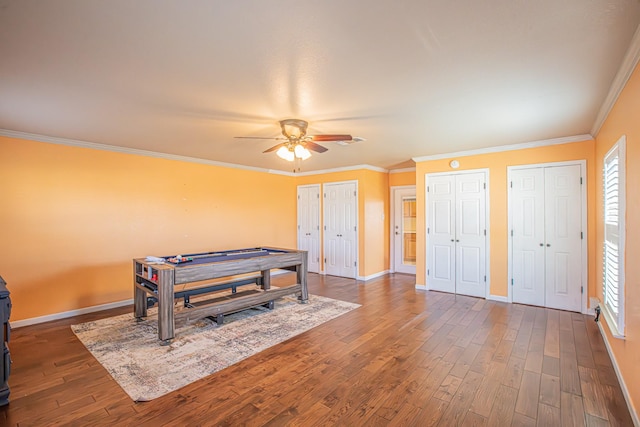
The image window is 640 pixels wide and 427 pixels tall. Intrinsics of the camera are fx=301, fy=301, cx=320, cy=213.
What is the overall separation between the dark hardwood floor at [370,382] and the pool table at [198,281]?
73 centimetres

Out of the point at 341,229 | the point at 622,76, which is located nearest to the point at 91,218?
the point at 341,229

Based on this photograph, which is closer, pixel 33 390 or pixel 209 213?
pixel 33 390

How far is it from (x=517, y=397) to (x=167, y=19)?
335 centimetres

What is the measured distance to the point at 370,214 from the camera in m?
6.36

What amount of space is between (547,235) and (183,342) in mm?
4888

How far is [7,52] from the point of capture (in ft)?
6.16

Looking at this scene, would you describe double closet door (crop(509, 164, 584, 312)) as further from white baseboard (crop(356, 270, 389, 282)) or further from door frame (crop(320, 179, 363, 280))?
door frame (crop(320, 179, 363, 280))

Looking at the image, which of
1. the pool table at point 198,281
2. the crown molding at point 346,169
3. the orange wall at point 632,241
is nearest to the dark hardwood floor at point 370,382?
the orange wall at point 632,241

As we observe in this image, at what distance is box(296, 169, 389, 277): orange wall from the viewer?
244 inches

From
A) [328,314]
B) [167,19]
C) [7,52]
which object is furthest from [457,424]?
[7,52]

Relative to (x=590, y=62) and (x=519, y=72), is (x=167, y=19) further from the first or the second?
(x=590, y=62)

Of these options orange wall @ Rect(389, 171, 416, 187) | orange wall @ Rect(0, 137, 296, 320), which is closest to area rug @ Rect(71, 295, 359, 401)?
orange wall @ Rect(0, 137, 296, 320)

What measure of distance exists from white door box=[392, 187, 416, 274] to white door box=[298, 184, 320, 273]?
178 cm

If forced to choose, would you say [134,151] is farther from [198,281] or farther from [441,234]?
[441,234]
